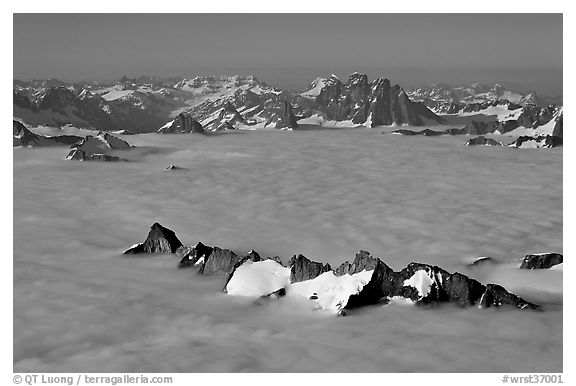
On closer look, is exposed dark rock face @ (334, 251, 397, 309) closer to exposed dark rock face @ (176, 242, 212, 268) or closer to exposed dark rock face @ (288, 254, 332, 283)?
exposed dark rock face @ (288, 254, 332, 283)

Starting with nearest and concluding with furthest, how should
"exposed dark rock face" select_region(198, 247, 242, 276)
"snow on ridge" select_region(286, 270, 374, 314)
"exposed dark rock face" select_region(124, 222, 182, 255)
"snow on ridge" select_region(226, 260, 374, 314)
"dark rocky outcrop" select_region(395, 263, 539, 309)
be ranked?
"snow on ridge" select_region(286, 270, 374, 314) < "snow on ridge" select_region(226, 260, 374, 314) < "dark rocky outcrop" select_region(395, 263, 539, 309) < "exposed dark rock face" select_region(198, 247, 242, 276) < "exposed dark rock face" select_region(124, 222, 182, 255)

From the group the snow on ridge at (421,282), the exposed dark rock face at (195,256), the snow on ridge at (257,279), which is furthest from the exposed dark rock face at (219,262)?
the snow on ridge at (421,282)

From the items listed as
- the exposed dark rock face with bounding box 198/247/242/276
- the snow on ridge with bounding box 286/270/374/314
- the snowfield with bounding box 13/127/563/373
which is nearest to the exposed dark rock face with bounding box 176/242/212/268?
the snowfield with bounding box 13/127/563/373

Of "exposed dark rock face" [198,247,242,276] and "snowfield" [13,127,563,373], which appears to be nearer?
Answer: "snowfield" [13,127,563,373]

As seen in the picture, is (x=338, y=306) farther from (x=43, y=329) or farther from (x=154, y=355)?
(x=43, y=329)

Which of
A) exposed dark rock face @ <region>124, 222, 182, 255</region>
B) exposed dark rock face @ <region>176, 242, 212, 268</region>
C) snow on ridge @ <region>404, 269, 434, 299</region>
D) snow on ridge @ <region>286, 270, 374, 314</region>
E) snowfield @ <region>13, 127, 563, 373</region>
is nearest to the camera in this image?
snowfield @ <region>13, 127, 563, 373</region>

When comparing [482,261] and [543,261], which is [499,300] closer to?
[543,261]

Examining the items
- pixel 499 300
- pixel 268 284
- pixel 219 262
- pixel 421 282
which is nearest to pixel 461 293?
pixel 499 300
